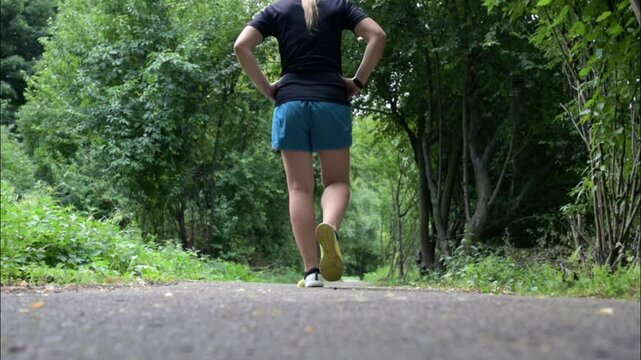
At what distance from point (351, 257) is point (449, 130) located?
127ft

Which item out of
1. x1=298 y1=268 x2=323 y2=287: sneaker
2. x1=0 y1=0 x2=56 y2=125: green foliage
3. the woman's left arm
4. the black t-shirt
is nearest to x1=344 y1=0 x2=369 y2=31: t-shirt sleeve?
the black t-shirt

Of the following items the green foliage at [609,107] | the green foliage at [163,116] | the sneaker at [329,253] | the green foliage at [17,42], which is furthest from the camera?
the green foliage at [17,42]

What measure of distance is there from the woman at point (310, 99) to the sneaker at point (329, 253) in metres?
0.23

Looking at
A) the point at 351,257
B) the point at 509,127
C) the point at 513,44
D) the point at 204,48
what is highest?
the point at 204,48

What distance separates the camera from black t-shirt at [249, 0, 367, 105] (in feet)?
16.6

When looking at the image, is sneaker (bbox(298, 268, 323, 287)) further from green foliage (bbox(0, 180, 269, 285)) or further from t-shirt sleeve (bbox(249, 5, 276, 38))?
t-shirt sleeve (bbox(249, 5, 276, 38))

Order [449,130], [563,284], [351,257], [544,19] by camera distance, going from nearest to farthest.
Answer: [563,284] → [544,19] → [449,130] → [351,257]

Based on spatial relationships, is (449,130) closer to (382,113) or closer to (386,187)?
(382,113)

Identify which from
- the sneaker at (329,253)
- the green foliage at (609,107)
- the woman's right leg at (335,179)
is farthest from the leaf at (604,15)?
the sneaker at (329,253)

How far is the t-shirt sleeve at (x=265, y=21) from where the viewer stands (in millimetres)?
5242

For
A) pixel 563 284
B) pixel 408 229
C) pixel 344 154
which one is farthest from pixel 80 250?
pixel 408 229

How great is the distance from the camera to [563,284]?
480 centimetres

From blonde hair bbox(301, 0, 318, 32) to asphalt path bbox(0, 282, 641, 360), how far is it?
8.50ft

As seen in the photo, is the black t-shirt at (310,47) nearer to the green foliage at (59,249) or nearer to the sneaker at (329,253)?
the sneaker at (329,253)
